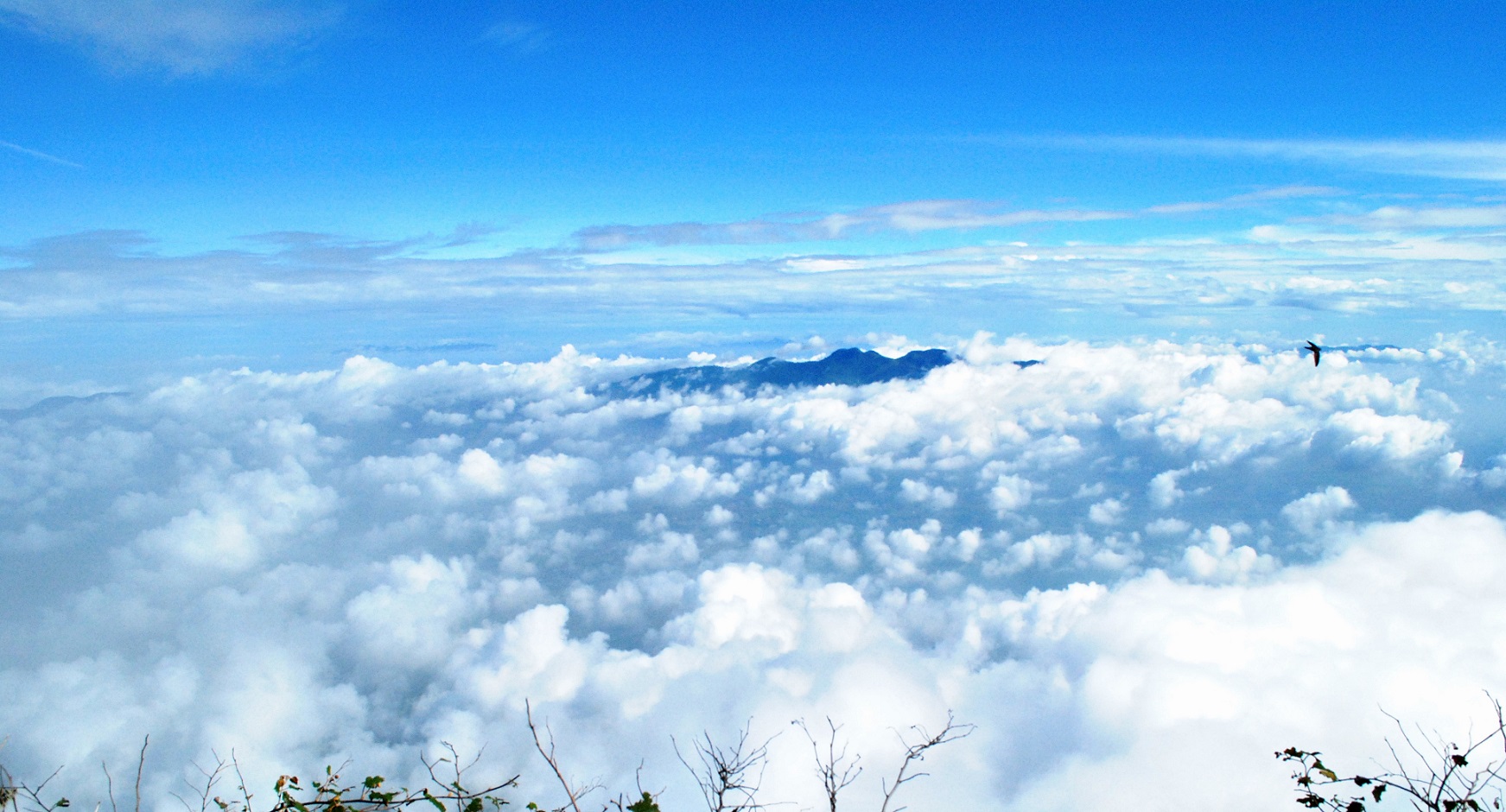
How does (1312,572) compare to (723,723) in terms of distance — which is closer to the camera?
(723,723)

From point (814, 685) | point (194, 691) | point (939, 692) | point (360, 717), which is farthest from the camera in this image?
point (360, 717)

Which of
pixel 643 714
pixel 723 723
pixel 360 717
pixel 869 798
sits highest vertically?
pixel 869 798

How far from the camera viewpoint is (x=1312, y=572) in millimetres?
165250

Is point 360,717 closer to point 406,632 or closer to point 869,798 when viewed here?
point 406,632

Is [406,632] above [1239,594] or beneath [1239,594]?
beneath

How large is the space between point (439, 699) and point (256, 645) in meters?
54.8

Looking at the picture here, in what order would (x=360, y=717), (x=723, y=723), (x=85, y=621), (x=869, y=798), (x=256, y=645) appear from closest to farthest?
(x=869, y=798) < (x=723, y=723) < (x=360, y=717) < (x=256, y=645) < (x=85, y=621)

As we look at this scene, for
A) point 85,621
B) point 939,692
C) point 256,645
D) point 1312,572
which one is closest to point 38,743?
point 256,645

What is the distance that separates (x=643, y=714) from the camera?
4498 inches

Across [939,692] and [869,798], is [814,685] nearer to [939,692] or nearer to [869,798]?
[939,692]

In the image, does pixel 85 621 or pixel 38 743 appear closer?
pixel 38 743

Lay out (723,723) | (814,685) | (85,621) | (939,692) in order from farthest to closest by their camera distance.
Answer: (85,621) → (939,692) → (814,685) → (723,723)

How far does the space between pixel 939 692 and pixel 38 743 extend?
5366 inches

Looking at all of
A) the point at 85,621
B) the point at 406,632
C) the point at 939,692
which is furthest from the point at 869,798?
the point at 85,621
